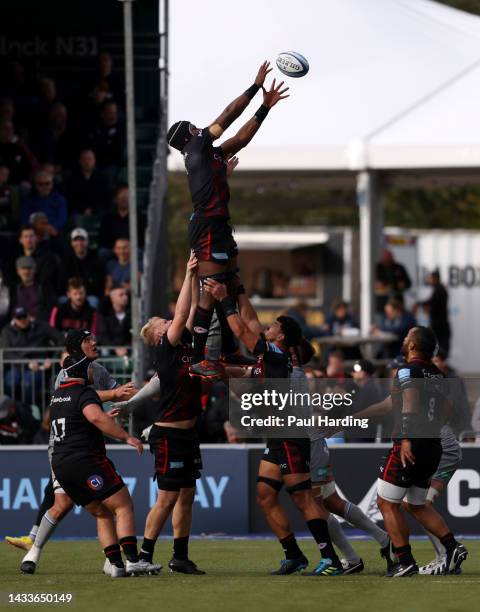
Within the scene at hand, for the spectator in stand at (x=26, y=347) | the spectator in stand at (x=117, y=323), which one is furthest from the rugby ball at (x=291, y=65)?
the spectator in stand at (x=117, y=323)

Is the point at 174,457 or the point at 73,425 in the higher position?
the point at 73,425

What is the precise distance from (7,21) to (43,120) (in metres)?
1.89

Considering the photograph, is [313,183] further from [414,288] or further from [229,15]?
[414,288]

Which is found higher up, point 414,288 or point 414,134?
point 414,134

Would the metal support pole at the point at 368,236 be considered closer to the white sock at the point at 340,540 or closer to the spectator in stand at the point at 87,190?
the spectator in stand at the point at 87,190

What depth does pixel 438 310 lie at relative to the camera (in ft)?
85.4

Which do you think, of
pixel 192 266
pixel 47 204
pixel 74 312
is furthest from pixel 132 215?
pixel 192 266

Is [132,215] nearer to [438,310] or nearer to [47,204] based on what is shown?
[47,204]

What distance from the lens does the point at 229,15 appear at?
2291 cm

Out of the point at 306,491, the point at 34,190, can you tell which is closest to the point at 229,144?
the point at 306,491

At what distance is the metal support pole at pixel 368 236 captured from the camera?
75.5ft

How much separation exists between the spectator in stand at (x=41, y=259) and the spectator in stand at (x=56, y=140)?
246 cm

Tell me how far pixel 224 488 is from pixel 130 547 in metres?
4.85

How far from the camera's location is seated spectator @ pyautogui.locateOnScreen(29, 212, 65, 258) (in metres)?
19.2
